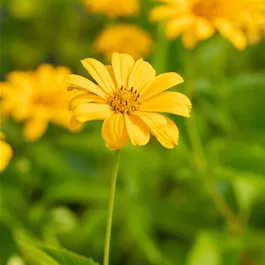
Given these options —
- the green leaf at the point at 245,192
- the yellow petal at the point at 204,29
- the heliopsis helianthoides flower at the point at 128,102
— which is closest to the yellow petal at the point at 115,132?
the heliopsis helianthoides flower at the point at 128,102

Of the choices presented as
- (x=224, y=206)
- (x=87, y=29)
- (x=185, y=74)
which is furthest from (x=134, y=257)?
(x=87, y=29)

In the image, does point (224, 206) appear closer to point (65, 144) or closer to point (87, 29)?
point (65, 144)

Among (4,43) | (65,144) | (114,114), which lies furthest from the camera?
(4,43)

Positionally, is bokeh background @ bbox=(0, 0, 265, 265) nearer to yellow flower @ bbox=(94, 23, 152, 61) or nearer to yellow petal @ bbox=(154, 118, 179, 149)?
yellow flower @ bbox=(94, 23, 152, 61)

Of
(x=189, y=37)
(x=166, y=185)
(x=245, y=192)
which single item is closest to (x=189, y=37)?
(x=189, y=37)

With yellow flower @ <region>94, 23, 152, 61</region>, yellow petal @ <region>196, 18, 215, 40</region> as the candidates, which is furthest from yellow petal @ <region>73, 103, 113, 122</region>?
yellow flower @ <region>94, 23, 152, 61</region>

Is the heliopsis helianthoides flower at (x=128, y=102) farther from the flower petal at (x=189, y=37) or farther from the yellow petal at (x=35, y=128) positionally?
the yellow petal at (x=35, y=128)
